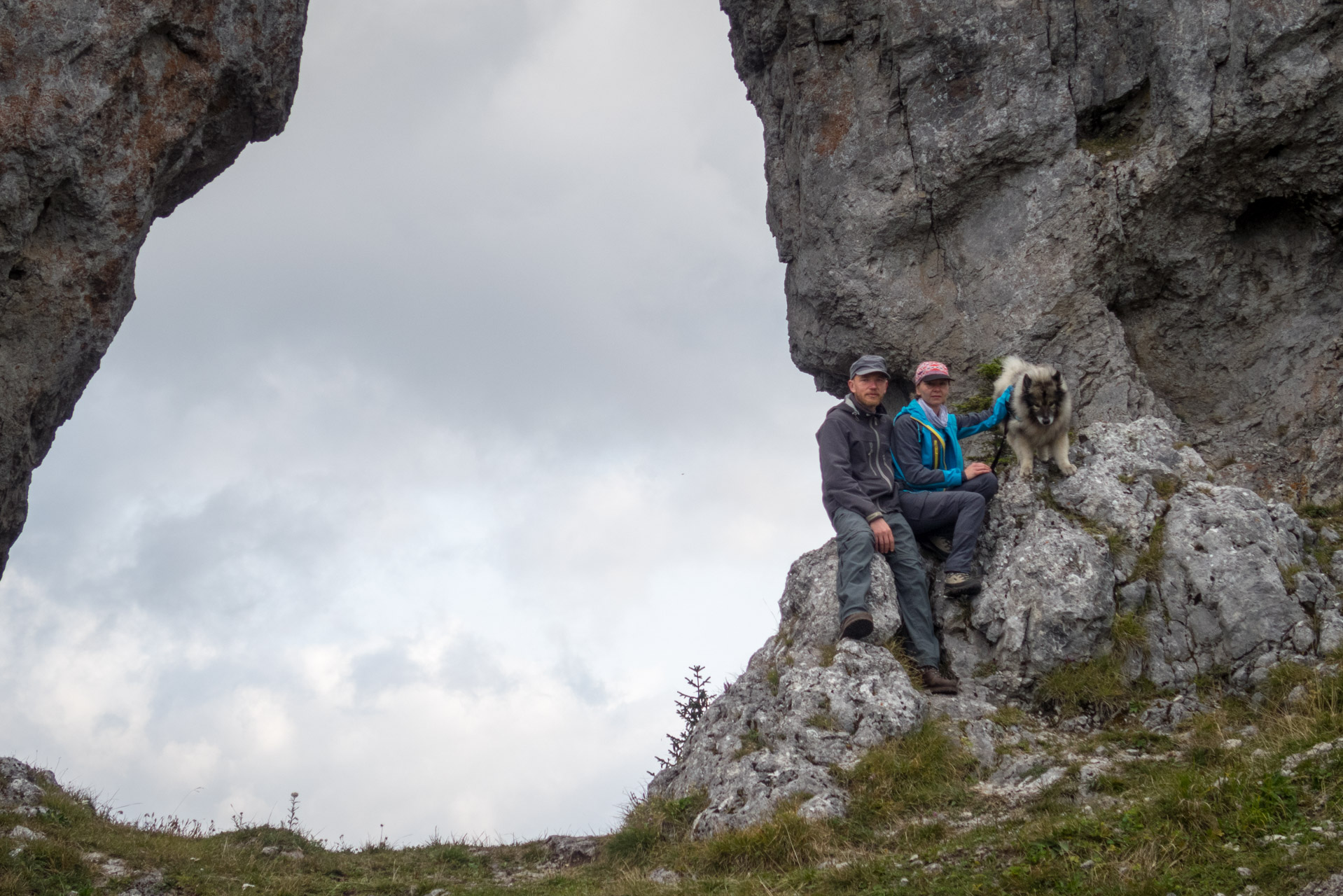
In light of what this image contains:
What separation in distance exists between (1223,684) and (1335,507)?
439 cm

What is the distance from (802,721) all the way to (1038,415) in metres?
5.01

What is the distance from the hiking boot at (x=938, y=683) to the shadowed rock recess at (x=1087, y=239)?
78 cm

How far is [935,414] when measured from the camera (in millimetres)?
12484

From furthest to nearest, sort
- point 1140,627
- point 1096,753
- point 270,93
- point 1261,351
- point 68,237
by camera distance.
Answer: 1. point 1261,351
2. point 270,93
3. point 68,237
4. point 1140,627
5. point 1096,753

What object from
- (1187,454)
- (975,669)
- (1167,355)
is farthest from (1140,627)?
(1167,355)

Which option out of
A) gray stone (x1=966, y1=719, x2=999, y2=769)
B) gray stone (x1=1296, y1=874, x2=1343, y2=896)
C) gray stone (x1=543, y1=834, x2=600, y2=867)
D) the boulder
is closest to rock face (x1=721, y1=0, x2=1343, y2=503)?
the boulder

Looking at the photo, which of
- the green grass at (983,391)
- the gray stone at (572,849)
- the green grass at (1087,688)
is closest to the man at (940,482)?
the green grass at (1087,688)

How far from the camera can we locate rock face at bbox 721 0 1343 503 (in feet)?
55.4

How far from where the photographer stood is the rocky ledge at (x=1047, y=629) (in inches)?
405

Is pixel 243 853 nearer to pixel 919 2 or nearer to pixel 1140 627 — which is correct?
pixel 1140 627

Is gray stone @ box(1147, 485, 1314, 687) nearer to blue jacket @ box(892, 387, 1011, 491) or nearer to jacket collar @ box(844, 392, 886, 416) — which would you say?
blue jacket @ box(892, 387, 1011, 491)

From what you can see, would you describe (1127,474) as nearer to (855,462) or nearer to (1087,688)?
(1087,688)

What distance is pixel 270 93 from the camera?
1530 cm

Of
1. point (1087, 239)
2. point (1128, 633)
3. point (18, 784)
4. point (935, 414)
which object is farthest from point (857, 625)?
point (1087, 239)
